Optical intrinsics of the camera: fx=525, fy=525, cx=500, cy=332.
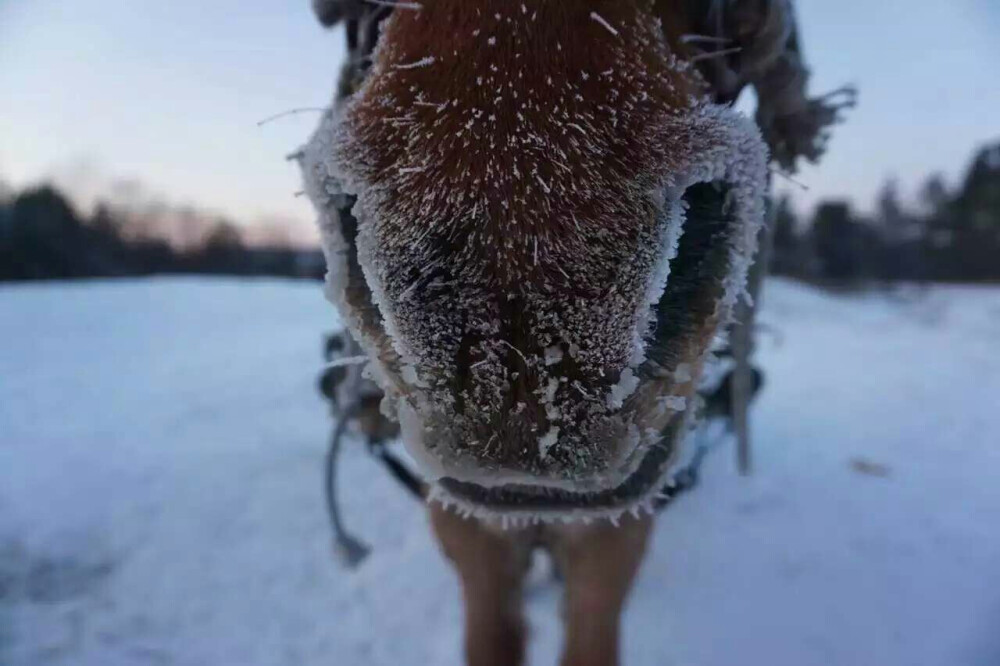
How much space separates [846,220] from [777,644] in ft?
37.9

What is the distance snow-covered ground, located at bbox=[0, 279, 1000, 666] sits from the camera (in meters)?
1.95

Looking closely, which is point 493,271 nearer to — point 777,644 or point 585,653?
point 585,653

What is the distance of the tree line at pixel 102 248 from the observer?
7.53 meters

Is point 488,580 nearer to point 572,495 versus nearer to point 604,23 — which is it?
point 572,495

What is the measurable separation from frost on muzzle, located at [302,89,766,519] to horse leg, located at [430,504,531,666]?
0.68 metres

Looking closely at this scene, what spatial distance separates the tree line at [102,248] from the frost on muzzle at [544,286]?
246 inches

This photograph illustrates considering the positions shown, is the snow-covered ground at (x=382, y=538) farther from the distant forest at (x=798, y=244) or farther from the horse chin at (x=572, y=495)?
the distant forest at (x=798, y=244)

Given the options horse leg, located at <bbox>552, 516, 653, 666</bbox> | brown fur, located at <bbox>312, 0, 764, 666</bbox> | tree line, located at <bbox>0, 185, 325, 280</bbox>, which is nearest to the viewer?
brown fur, located at <bbox>312, 0, 764, 666</bbox>

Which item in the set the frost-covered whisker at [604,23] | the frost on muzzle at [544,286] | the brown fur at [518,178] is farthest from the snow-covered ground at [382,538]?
the frost-covered whisker at [604,23]

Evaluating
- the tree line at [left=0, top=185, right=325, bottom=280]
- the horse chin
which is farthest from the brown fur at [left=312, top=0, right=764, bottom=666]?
the tree line at [left=0, top=185, right=325, bottom=280]

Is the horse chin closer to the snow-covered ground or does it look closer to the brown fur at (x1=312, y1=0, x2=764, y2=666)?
the brown fur at (x1=312, y1=0, x2=764, y2=666)

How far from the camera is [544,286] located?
2.07 feet

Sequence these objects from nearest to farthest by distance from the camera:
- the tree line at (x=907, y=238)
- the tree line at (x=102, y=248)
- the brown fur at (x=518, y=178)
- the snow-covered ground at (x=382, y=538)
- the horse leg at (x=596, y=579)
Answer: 1. the brown fur at (x=518, y=178)
2. the horse leg at (x=596, y=579)
3. the snow-covered ground at (x=382, y=538)
4. the tree line at (x=907, y=238)
5. the tree line at (x=102, y=248)

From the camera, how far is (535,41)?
66cm
